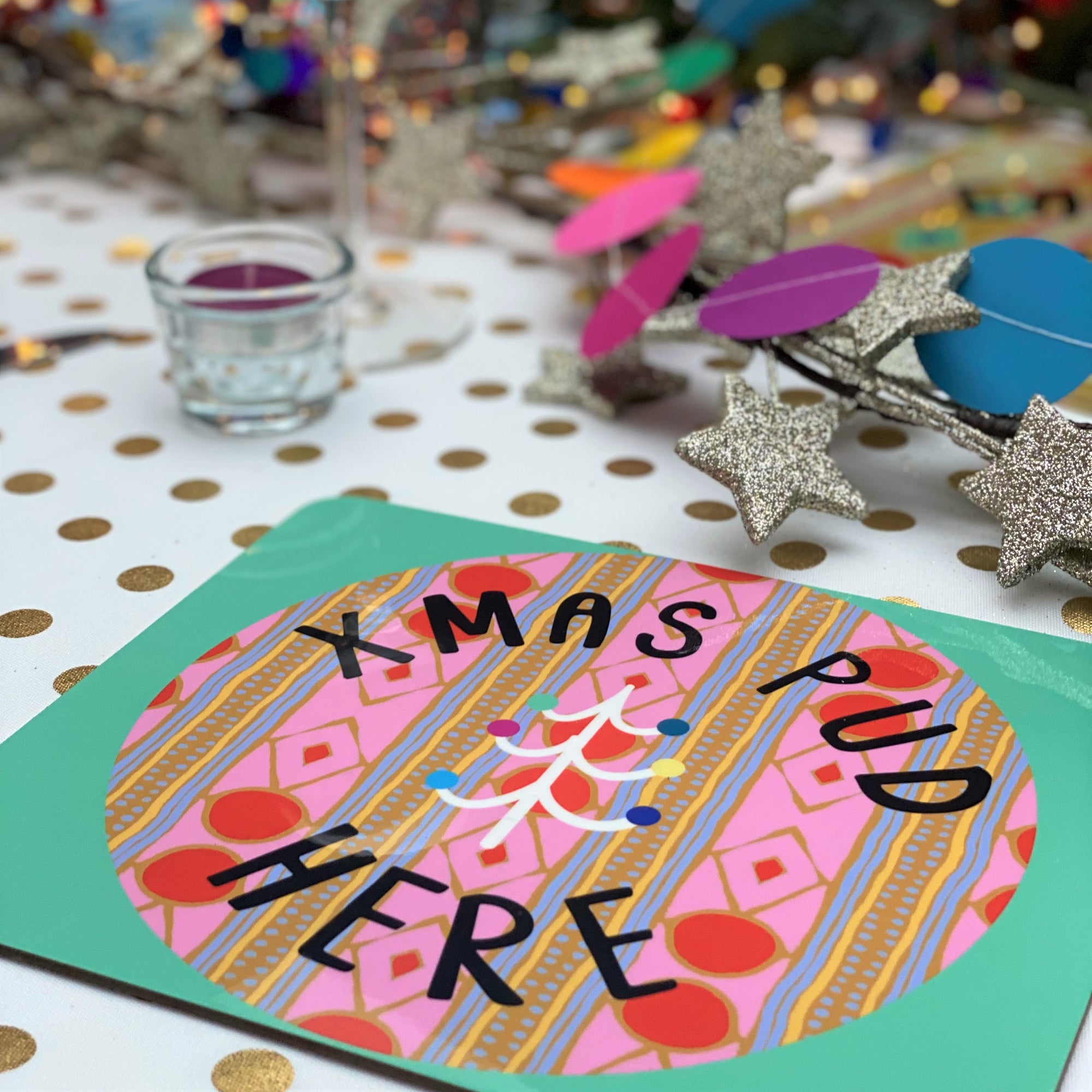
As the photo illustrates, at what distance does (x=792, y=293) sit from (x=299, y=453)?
0.25 metres

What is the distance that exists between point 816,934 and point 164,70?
2.97 ft

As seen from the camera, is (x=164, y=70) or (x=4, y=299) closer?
(x=4, y=299)

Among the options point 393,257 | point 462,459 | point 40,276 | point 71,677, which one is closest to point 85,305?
point 40,276

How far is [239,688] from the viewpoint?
0.50 meters

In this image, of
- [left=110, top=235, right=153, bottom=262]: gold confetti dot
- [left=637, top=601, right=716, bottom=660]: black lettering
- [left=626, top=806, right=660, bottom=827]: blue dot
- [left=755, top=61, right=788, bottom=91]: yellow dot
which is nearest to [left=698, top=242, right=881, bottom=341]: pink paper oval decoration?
[left=637, top=601, right=716, bottom=660]: black lettering

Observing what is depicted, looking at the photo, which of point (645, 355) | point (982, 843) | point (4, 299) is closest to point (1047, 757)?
point (982, 843)

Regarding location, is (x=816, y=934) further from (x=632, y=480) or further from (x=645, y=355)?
(x=645, y=355)

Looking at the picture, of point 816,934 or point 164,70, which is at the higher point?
point 164,70

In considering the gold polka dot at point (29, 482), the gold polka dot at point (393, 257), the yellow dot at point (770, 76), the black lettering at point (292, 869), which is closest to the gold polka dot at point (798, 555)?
the black lettering at point (292, 869)

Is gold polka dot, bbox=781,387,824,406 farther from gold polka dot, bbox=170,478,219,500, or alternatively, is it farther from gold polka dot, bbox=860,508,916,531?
gold polka dot, bbox=170,478,219,500

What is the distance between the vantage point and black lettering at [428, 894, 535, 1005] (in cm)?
37

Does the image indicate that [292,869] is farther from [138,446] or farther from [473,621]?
[138,446]

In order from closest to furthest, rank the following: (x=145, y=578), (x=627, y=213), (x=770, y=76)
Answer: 1. (x=145, y=578)
2. (x=627, y=213)
3. (x=770, y=76)

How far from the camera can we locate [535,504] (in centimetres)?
64
